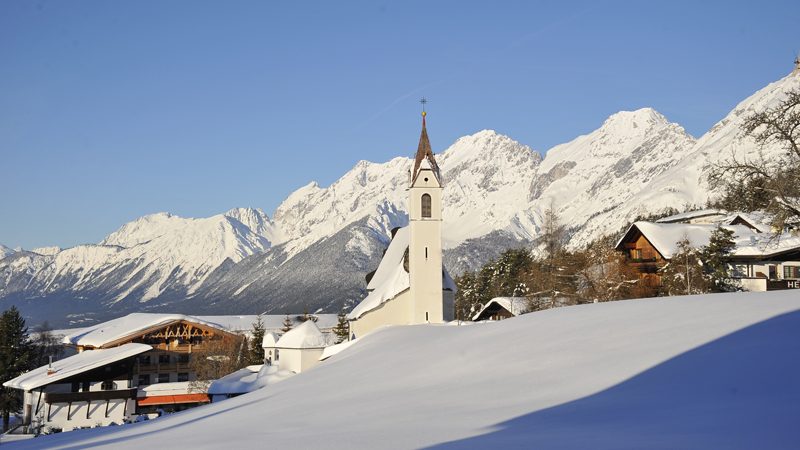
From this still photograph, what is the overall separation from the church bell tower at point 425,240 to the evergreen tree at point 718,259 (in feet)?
58.9

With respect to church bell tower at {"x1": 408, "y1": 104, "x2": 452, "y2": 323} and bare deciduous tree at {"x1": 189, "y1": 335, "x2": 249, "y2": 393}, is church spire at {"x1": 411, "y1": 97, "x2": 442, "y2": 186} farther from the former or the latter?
bare deciduous tree at {"x1": 189, "y1": 335, "x2": 249, "y2": 393}

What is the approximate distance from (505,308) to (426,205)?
10555 millimetres

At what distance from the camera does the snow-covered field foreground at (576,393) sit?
279 inches

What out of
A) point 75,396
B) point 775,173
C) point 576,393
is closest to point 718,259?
point 775,173

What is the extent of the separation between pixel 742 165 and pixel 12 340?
5677cm

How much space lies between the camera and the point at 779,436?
20.0 ft

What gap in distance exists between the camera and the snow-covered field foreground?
23.2 feet

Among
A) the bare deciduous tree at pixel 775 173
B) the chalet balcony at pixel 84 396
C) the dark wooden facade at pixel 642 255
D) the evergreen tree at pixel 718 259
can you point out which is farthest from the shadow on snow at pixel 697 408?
the chalet balcony at pixel 84 396

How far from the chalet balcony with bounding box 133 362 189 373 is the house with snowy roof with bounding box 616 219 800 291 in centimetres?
4590

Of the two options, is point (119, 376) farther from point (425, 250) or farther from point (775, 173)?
point (775, 173)

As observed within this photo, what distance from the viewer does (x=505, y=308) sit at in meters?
50.5

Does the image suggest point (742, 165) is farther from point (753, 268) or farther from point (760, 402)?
point (753, 268)

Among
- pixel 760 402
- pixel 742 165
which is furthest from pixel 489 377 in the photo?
pixel 742 165

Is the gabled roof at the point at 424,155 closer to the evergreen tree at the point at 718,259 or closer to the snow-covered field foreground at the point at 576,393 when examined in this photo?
the evergreen tree at the point at 718,259
